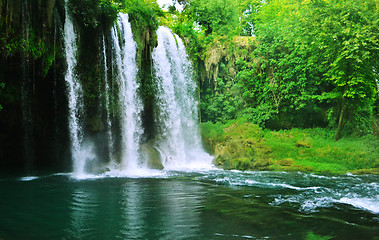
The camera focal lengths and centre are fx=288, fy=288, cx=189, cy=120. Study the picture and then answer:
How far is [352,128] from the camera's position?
19.2 m

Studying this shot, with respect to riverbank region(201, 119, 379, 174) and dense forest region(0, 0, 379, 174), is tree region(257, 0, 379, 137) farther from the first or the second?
riverbank region(201, 119, 379, 174)

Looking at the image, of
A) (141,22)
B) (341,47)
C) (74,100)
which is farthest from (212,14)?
(74,100)

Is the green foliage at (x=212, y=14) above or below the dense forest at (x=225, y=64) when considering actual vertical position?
above

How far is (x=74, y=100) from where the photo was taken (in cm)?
1390

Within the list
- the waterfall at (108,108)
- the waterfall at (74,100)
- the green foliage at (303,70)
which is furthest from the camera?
the green foliage at (303,70)

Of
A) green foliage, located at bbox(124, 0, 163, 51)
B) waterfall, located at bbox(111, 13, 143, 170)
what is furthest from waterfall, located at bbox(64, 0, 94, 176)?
green foliage, located at bbox(124, 0, 163, 51)

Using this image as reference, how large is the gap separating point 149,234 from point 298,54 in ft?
63.7

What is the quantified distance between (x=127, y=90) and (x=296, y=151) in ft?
34.6

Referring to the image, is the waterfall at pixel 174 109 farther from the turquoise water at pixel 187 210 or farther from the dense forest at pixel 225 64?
the turquoise water at pixel 187 210

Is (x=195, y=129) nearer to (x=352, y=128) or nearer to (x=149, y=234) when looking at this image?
(x=352, y=128)

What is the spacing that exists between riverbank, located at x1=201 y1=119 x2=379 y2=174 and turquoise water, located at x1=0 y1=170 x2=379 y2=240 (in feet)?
15.6

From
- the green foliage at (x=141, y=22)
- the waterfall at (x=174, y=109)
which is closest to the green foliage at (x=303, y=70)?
the waterfall at (x=174, y=109)

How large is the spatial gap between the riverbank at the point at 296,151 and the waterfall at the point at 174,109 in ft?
5.01

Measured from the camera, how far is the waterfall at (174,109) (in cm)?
1847
